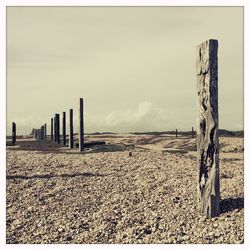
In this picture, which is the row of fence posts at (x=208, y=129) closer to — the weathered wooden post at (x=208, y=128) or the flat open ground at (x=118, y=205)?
the weathered wooden post at (x=208, y=128)

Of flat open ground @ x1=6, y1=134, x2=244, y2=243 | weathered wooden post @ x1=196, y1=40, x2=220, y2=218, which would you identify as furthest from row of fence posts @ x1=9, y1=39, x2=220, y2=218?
flat open ground @ x1=6, y1=134, x2=244, y2=243

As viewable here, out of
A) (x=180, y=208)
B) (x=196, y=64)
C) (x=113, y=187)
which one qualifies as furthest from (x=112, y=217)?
(x=196, y=64)

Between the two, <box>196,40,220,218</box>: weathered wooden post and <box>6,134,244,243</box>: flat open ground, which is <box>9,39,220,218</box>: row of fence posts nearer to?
<box>196,40,220,218</box>: weathered wooden post

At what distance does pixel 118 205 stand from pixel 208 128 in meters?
2.93

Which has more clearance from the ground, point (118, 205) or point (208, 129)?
point (208, 129)

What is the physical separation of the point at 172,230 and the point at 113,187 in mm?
3330

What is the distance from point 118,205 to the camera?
9734 millimetres

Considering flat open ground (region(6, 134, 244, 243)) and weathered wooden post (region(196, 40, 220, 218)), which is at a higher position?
weathered wooden post (region(196, 40, 220, 218))

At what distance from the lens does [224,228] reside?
26.7 ft

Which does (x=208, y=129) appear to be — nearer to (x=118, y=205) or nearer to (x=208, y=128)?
(x=208, y=128)

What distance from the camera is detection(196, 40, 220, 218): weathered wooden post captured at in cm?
848

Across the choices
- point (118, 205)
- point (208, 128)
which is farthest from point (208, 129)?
point (118, 205)

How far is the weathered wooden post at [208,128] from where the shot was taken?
27.8ft

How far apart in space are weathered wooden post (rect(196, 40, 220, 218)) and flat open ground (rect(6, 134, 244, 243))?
46 centimetres
